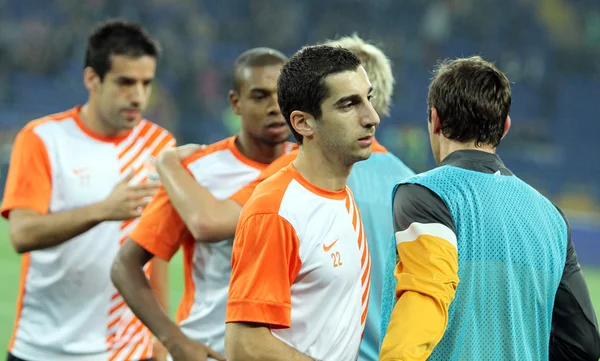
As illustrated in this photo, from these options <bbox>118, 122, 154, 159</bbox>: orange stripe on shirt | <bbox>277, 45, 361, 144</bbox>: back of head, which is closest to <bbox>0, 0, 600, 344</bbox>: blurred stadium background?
<bbox>118, 122, 154, 159</bbox>: orange stripe on shirt

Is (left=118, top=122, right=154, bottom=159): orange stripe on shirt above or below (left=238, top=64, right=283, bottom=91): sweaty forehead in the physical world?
below

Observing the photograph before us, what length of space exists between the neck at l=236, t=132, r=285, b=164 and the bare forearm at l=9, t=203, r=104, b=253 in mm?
716

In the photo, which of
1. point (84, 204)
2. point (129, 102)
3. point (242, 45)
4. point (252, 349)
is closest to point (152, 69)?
point (129, 102)

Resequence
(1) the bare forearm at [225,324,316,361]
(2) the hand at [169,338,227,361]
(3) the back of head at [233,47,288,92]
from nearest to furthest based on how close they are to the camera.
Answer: (1) the bare forearm at [225,324,316,361] < (2) the hand at [169,338,227,361] < (3) the back of head at [233,47,288,92]

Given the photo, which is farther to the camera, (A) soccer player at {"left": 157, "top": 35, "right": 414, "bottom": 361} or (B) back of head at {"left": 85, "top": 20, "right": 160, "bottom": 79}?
(B) back of head at {"left": 85, "top": 20, "right": 160, "bottom": 79}

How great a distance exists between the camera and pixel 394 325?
2580mm

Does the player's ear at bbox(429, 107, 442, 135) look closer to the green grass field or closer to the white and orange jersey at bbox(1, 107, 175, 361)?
the white and orange jersey at bbox(1, 107, 175, 361)

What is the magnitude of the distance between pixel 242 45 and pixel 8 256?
783 centimetres

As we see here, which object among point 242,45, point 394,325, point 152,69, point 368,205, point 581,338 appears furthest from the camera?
point 242,45

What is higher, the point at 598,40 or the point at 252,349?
the point at 598,40

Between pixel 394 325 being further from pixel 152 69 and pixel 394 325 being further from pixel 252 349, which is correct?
pixel 152 69

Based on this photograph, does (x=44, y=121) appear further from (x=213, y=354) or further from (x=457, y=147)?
(x=457, y=147)

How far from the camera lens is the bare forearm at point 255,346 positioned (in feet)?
8.76

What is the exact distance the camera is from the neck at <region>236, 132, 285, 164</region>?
3955 millimetres
